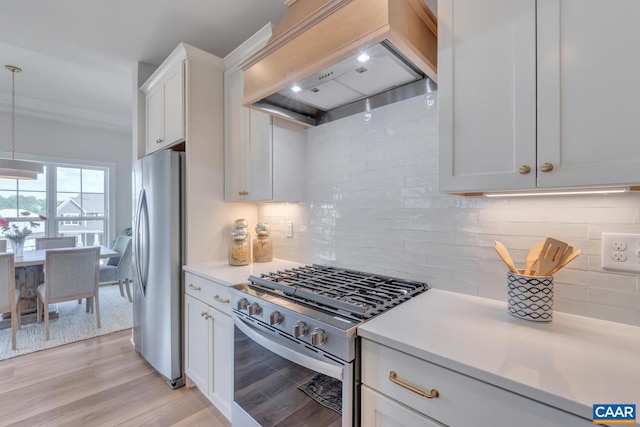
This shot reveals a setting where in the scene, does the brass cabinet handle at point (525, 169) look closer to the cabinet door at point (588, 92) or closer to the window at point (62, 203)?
the cabinet door at point (588, 92)

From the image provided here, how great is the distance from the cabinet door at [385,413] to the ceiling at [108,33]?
7.56ft

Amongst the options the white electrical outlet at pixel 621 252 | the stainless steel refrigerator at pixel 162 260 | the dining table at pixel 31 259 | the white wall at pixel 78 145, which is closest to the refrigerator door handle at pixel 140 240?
the stainless steel refrigerator at pixel 162 260

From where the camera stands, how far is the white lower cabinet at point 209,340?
1.68 meters

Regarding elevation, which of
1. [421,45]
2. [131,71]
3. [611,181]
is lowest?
[611,181]

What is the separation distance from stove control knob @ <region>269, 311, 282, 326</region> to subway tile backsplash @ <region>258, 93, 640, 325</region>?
2.24 ft

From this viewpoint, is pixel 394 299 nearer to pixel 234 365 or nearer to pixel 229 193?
pixel 234 365

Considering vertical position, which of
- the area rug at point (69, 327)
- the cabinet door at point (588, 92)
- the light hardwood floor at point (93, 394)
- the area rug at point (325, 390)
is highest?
the cabinet door at point (588, 92)

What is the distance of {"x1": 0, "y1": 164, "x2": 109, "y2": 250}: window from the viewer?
4270 millimetres

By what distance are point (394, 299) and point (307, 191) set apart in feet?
3.52

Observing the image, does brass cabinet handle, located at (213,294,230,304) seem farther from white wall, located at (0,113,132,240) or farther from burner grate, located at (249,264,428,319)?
white wall, located at (0,113,132,240)

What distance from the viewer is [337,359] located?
1.03 meters

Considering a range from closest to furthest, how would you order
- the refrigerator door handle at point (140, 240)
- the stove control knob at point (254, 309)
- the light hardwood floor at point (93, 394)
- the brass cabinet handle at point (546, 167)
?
1. the brass cabinet handle at point (546, 167)
2. the stove control knob at point (254, 309)
3. the light hardwood floor at point (93, 394)
4. the refrigerator door handle at point (140, 240)

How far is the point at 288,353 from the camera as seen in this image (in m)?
1.21

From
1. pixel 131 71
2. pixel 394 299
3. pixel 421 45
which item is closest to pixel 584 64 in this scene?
pixel 421 45
